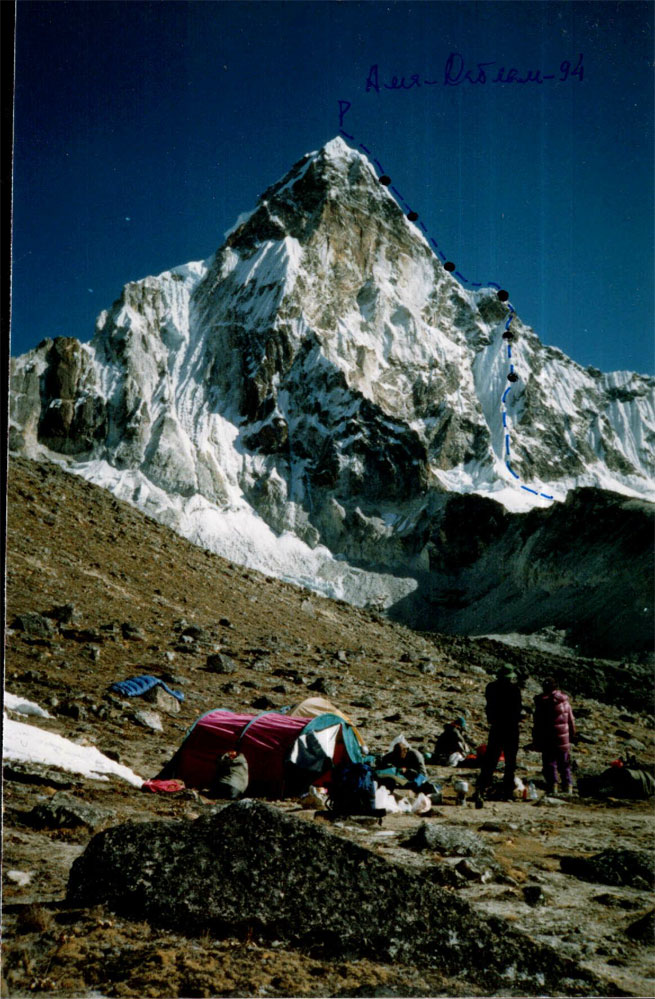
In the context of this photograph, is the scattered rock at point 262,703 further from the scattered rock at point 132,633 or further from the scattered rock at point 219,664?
the scattered rock at point 132,633

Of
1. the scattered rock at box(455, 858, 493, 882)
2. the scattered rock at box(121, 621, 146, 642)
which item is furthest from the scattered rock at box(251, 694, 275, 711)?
the scattered rock at box(455, 858, 493, 882)

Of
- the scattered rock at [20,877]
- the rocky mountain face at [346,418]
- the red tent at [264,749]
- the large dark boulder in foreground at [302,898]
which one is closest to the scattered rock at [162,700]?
the red tent at [264,749]

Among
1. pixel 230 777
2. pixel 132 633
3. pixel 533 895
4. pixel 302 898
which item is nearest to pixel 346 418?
pixel 132 633

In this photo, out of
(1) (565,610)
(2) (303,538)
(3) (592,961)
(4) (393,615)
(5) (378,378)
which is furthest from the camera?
(5) (378,378)

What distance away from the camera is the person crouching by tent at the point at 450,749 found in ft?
39.6

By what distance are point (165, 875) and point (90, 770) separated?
4574 mm

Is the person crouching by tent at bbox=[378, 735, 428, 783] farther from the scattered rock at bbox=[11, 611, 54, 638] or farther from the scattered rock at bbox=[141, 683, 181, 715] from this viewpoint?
the scattered rock at bbox=[11, 611, 54, 638]

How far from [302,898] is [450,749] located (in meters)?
8.63

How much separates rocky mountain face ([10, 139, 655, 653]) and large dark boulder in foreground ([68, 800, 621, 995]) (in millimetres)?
80739

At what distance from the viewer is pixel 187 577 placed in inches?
1018

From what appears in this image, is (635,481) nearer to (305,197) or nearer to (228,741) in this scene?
(305,197)

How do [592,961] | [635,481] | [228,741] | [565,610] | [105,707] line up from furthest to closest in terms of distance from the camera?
[635,481], [565,610], [105,707], [228,741], [592,961]

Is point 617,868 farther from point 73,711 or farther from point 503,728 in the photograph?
point 73,711

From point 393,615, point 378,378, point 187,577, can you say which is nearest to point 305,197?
point 378,378
